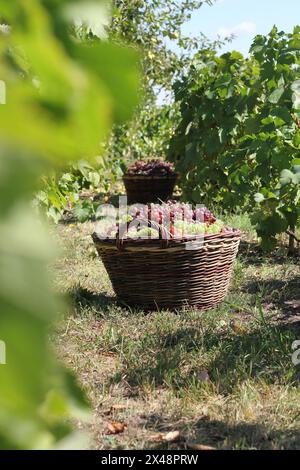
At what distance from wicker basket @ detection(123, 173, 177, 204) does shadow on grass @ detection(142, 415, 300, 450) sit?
5.85 m

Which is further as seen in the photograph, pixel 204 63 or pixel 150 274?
pixel 204 63

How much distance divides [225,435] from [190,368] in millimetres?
556

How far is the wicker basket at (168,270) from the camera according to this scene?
3.34 m

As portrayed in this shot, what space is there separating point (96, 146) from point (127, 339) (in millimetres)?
2804

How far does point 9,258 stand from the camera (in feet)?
0.93

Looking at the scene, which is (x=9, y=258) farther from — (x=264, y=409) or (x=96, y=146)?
(x=264, y=409)

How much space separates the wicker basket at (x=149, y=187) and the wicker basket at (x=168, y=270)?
450 cm

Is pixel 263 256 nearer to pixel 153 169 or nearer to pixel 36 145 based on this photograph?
pixel 153 169

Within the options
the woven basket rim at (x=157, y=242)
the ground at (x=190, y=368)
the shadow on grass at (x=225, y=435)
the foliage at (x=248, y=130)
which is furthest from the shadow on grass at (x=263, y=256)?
the shadow on grass at (x=225, y=435)

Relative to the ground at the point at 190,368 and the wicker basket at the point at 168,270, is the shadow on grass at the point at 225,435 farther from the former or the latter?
the wicker basket at the point at 168,270
